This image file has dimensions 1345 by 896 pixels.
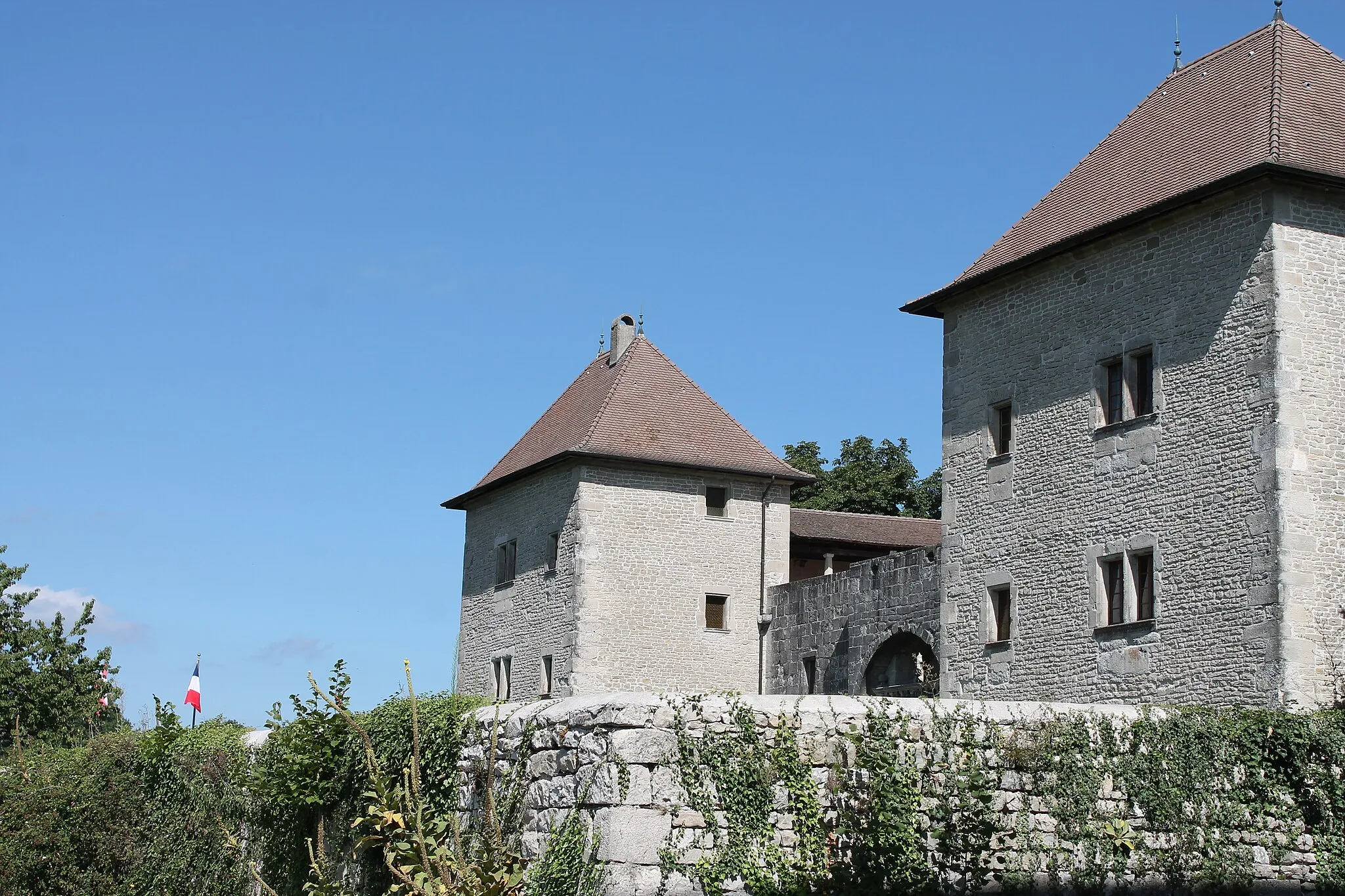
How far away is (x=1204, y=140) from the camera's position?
67.0 feet

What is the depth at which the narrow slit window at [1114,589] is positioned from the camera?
19.5 metres

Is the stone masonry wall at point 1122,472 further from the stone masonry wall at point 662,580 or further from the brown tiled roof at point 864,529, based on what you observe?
the brown tiled roof at point 864,529

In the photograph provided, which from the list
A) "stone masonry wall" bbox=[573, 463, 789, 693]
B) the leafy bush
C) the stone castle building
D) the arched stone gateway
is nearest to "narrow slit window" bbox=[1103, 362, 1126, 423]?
the stone castle building

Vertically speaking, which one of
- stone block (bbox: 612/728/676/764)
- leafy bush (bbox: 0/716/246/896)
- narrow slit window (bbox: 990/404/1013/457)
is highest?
narrow slit window (bbox: 990/404/1013/457)

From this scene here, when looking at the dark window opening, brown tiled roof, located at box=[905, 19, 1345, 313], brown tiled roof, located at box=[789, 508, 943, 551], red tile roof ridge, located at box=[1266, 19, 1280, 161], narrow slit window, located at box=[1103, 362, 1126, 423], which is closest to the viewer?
red tile roof ridge, located at box=[1266, 19, 1280, 161]

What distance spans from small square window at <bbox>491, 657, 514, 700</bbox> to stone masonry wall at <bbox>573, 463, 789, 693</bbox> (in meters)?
2.80

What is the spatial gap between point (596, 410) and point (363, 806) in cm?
2015

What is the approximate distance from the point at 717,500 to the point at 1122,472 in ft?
43.4

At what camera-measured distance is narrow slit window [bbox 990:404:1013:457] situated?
22062mm

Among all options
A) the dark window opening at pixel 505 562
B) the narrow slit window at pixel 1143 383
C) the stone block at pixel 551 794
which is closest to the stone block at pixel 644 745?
the stone block at pixel 551 794

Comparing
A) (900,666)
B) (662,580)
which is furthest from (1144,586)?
(662,580)

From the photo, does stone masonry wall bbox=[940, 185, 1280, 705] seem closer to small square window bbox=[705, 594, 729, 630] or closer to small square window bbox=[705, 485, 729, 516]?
small square window bbox=[705, 594, 729, 630]

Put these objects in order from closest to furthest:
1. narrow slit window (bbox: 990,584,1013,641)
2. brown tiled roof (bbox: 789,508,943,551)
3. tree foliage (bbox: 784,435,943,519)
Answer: narrow slit window (bbox: 990,584,1013,641) < brown tiled roof (bbox: 789,508,943,551) < tree foliage (bbox: 784,435,943,519)

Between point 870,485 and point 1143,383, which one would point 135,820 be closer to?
point 1143,383
